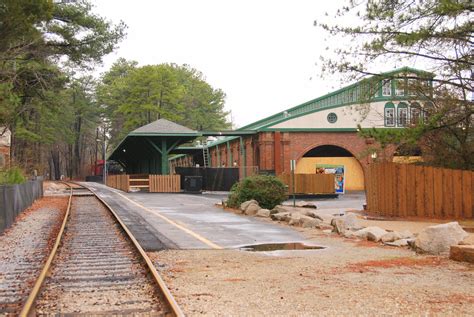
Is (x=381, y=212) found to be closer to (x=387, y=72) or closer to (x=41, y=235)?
(x=387, y=72)

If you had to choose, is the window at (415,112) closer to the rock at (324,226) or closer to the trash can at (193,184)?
the rock at (324,226)

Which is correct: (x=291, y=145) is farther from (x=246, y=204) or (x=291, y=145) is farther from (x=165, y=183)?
(x=246, y=204)

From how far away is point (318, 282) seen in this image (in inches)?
348

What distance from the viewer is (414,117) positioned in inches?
1020

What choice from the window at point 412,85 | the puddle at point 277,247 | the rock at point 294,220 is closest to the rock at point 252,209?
the rock at point 294,220

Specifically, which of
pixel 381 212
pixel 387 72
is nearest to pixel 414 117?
pixel 381 212

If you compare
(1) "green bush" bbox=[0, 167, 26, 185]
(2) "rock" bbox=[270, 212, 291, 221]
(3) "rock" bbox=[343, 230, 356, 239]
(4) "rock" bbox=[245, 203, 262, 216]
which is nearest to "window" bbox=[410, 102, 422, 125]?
(4) "rock" bbox=[245, 203, 262, 216]

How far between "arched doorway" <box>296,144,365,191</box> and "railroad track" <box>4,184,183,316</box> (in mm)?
35082

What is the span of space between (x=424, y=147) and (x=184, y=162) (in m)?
56.8

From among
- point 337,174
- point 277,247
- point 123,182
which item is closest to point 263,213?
point 277,247

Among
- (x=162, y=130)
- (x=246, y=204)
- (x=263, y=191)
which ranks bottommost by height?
(x=246, y=204)

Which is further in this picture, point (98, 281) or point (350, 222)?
point (350, 222)

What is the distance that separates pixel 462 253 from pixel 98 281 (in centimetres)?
673

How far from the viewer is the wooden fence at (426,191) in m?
20.8
